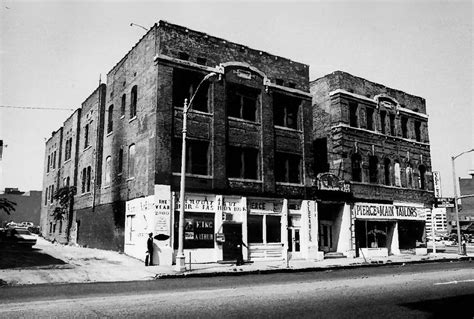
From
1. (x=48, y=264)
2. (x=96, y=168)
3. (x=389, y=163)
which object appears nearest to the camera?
(x=48, y=264)

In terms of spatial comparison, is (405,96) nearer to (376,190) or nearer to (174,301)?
(376,190)

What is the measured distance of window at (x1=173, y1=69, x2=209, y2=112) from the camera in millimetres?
23125

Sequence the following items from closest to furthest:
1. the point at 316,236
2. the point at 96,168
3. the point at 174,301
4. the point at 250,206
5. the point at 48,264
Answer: the point at 174,301 < the point at 48,264 < the point at 250,206 < the point at 316,236 < the point at 96,168

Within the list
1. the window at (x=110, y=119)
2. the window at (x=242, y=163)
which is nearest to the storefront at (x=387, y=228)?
the window at (x=242, y=163)

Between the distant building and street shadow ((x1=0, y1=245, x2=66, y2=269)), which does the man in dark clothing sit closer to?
street shadow ((x1=0, y1=245, x2=66, y2=269))

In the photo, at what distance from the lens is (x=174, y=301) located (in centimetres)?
930

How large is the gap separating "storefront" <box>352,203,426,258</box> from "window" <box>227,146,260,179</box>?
8.63 m

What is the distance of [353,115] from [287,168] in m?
8.08

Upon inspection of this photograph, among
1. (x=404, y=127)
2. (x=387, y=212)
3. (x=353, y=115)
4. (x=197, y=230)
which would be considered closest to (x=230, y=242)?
(x=197, y=230)

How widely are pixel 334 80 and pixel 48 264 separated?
72.9 feet

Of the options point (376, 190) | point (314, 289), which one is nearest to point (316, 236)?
point (376, 190)

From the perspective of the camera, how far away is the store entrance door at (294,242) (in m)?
25.9

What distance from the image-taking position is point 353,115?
31219 mm

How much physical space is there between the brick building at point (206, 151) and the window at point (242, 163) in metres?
0.06
